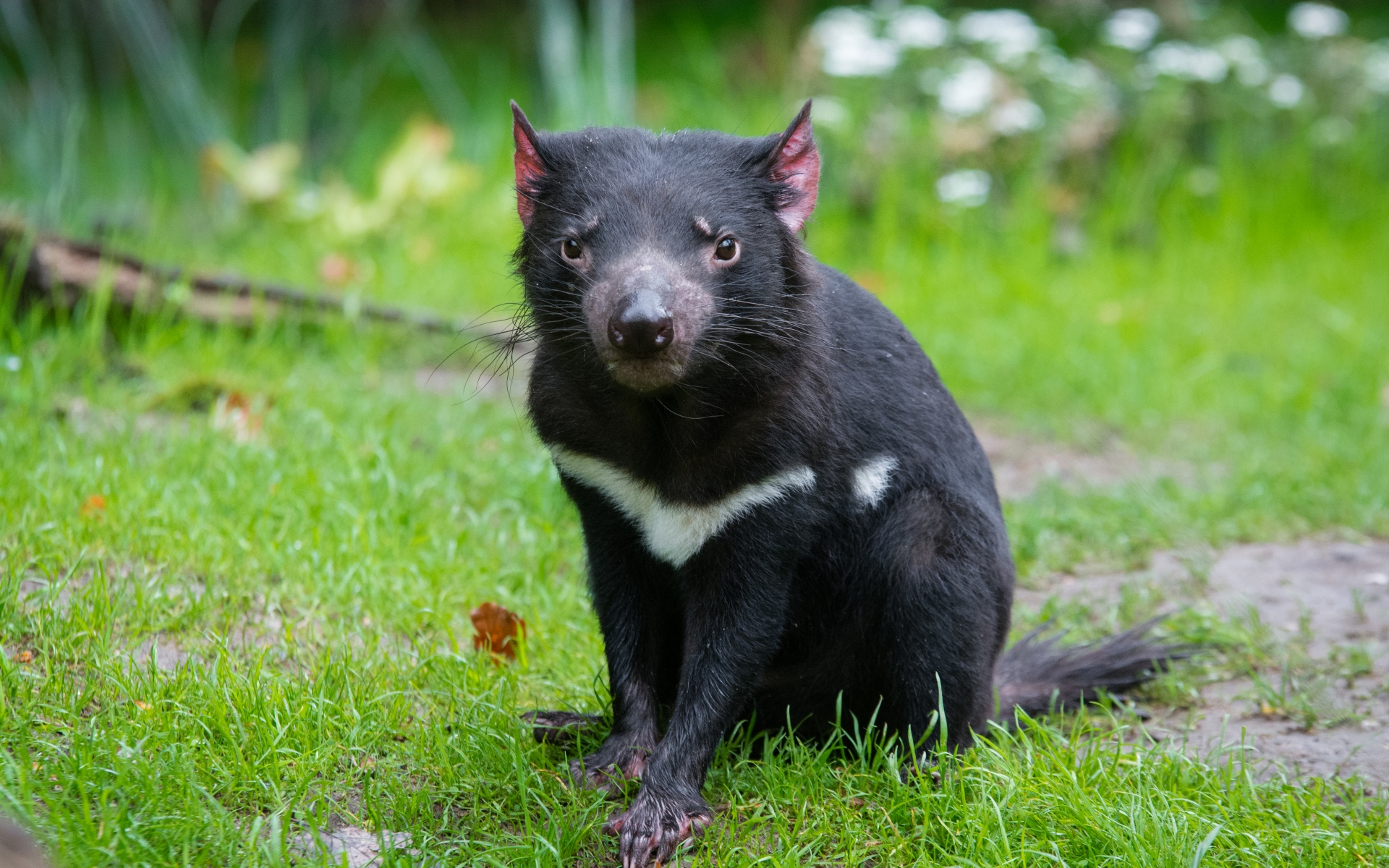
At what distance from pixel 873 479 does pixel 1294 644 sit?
1.50 m

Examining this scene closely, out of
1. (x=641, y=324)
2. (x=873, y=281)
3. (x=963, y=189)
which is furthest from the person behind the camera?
(x=963, y=189)

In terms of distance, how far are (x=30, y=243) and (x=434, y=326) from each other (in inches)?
60.2

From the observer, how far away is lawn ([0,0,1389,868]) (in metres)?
2.37

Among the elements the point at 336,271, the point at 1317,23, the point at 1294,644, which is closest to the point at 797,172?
the point at 1294,644

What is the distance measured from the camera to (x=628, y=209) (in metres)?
2.38

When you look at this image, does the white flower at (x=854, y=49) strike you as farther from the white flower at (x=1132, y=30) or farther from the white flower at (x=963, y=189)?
the white flower at (x=1132, y=30)

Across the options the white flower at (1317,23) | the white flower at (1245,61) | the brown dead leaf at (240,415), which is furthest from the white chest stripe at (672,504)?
the white flower at (1317,23)

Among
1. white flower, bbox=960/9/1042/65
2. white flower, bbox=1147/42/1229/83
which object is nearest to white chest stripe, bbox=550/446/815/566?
white flower, bbox=960/9/1042/65

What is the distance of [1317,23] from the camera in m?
7.87

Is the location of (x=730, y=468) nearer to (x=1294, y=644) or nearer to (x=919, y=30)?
(x=1294, y=644)

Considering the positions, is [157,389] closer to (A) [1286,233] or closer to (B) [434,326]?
(B) [434,326]

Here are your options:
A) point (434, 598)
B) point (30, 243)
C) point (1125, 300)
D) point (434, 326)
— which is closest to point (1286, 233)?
point (1125, 300)

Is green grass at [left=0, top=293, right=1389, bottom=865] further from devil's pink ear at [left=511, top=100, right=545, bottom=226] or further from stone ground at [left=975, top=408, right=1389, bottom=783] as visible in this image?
devil's pink ear at [left=511, top=100, right=545, bottom=226]

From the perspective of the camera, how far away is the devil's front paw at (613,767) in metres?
2.55
